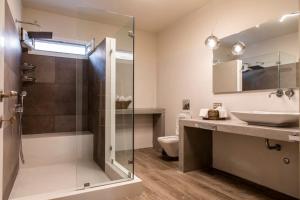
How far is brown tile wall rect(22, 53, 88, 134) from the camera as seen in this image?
3.50 meters

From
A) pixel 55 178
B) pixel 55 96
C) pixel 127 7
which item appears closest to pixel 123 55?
pixel 127 7

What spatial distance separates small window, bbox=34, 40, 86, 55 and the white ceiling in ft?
1.80

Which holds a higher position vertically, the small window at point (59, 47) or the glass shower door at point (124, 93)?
the small window at point (59, 47)

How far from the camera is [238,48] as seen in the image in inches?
111

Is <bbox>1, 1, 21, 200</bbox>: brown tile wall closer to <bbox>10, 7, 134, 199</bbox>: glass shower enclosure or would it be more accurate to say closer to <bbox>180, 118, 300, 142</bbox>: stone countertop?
<bbox>10, 7, 134, 199</bbox>: glass shower enclosure

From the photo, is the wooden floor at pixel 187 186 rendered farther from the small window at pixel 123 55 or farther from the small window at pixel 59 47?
the small window at pixel 59 47

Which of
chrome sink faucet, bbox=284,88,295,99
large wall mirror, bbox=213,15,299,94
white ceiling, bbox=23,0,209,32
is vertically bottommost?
chrome sink faucet, bbox=284,88,295,99

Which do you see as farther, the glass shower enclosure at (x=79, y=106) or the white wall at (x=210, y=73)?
the glass shower enclosure at (x=79, y=106)

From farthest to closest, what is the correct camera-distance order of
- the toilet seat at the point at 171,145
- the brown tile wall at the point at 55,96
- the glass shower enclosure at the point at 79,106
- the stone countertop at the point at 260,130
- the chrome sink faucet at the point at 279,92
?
the brown tile wall at the point at 55,96 < the toilet seat at the point at 171,145 < the glass shower enclosure at the point at 79,106 < the chrome sink faucet at the point at 279,92 < the stone countertop at the point at 260,130

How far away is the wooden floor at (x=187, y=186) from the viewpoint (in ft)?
7.31

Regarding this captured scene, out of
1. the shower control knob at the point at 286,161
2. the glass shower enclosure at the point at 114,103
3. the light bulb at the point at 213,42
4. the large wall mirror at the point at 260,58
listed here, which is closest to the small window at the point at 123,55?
the glass shower enclosure at the point at 114,103

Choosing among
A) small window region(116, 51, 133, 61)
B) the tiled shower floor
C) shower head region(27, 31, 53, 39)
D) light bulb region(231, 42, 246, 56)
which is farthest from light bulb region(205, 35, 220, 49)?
shower head region(27, 31, 53, 39)

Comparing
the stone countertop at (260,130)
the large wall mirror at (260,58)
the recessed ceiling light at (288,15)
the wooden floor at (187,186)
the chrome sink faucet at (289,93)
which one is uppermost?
the recessed ceiling light at (288,15)

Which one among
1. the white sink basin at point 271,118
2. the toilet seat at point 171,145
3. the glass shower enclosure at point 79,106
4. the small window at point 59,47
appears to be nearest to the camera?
the white sink basin at point 271,118
